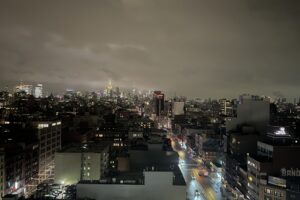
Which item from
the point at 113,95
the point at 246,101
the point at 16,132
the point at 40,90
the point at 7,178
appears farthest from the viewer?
the point at 113,95

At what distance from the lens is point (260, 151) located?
25.4m

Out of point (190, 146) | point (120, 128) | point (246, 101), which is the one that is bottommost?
point (190, 146)

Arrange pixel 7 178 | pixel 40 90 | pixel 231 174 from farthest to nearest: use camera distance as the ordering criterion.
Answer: pixel 40 90 → pixel 231 174 → pixel 7 178

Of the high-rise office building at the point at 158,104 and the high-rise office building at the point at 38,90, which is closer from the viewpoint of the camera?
the high-rise office building at the point at 158,104

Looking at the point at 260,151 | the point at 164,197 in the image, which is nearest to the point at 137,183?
the point at 164,197

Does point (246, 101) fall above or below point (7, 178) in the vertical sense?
above

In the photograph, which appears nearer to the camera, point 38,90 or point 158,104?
point 158,104

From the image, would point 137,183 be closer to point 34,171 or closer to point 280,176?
point 280,176

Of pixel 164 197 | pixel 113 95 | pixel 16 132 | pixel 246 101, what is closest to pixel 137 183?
pixel 164 197

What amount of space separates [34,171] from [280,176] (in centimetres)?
2001

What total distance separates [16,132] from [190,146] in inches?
1140

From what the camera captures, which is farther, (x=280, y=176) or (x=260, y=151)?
(x=260, y=151)

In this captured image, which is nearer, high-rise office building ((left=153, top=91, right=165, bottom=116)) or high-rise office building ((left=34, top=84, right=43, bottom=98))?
high-rise office building ((left=153, top=91, right=165, bottom=116))

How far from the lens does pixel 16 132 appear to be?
32.2m
